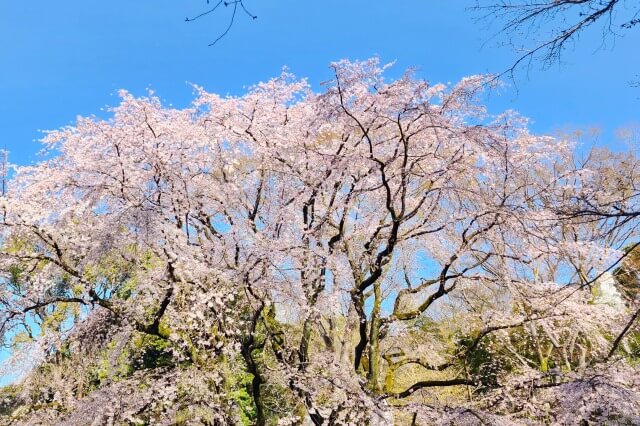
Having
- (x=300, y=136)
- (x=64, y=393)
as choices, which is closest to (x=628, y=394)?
(x=300, y=136)

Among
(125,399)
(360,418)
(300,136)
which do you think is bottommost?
(360,418)

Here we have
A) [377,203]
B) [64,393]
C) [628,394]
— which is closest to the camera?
[628,394]

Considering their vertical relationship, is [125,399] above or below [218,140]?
below

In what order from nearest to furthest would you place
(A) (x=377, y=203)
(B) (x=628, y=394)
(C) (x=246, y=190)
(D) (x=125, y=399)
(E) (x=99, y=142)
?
(B) (x=628, y=394) < (D) (x=125, y=399) < (E) (x=99, y=142) < (C) (x=246, y=190) < (A) (x=377, y=203)

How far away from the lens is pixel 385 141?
27.2 ft

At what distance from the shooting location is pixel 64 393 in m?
10.8

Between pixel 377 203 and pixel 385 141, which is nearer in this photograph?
pixel 385 141

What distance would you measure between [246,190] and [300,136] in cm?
141

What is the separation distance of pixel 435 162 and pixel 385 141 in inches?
37.4

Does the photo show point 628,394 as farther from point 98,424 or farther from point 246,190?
point 98,424

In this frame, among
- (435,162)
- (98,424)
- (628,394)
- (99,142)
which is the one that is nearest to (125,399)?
(98,424)

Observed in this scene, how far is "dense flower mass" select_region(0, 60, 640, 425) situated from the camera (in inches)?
266

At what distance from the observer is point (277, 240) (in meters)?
6.87

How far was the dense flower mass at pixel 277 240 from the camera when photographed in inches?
266
